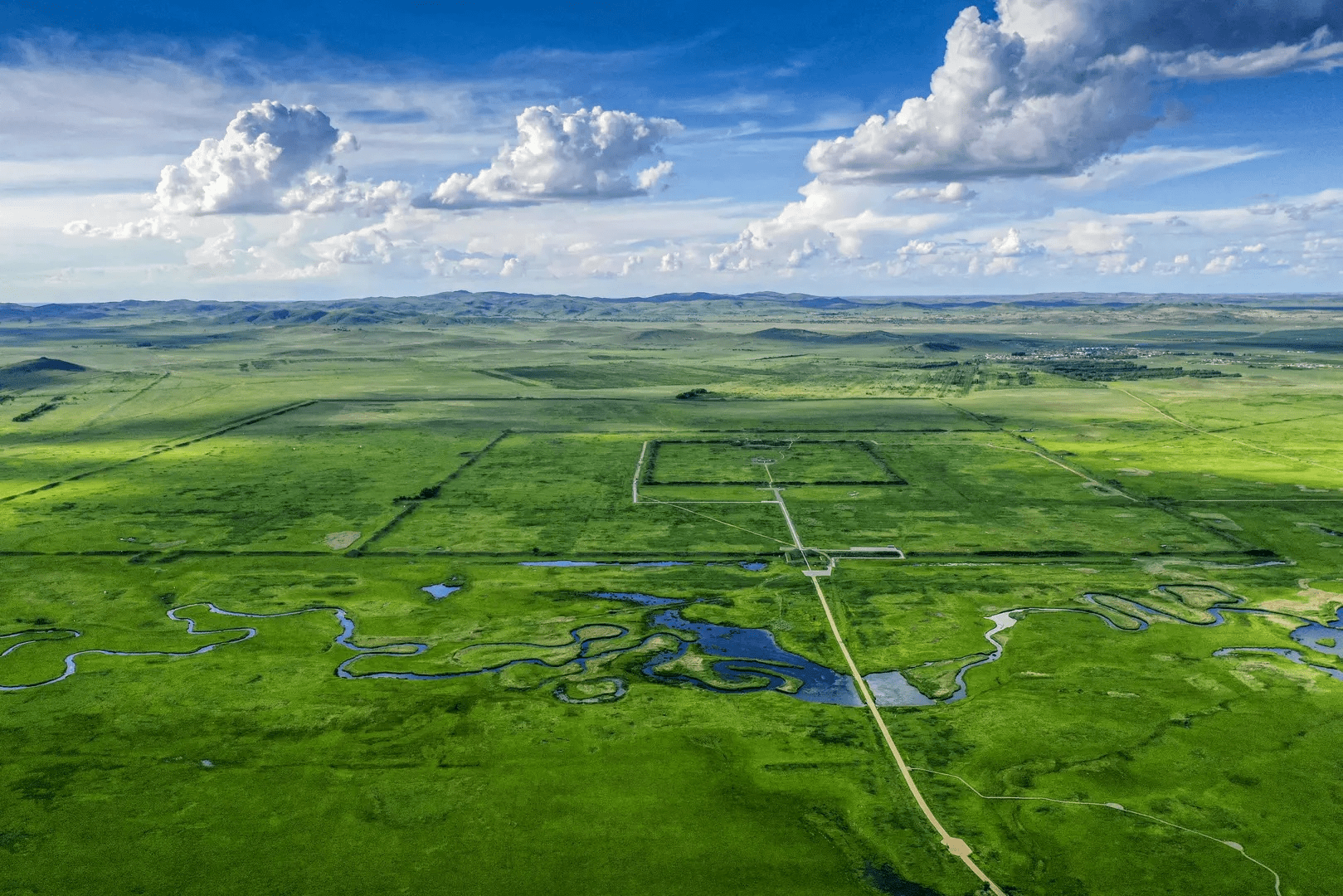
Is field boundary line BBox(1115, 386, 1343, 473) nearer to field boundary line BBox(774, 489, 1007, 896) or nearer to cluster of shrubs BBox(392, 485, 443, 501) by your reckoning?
field boundary line BBox(774, 489, 1007, 896)

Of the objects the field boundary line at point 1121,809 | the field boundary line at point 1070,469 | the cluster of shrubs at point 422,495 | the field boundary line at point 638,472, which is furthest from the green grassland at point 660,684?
the field boundary line at point 1070,469

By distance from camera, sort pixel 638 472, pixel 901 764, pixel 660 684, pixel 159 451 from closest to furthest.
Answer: pixel 901 764 < pixel 660 684 < pixel 638 472 < pixel 159 451

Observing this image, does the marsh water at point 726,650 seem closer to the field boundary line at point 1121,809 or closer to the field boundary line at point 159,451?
the field boundary line at point 1121,809

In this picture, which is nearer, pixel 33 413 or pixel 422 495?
pixel 422 495

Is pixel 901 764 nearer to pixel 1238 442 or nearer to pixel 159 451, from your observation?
pixel 1238 442

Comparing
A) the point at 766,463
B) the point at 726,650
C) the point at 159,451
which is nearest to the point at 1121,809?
the point at 726,650

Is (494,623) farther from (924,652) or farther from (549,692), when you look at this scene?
(924,652)

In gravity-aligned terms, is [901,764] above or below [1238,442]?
below

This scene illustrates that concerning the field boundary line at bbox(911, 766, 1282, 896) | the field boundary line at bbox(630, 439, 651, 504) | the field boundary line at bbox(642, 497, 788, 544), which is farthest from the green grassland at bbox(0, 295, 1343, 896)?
the field boundary line at bbox(642, 497, 788, 544)
